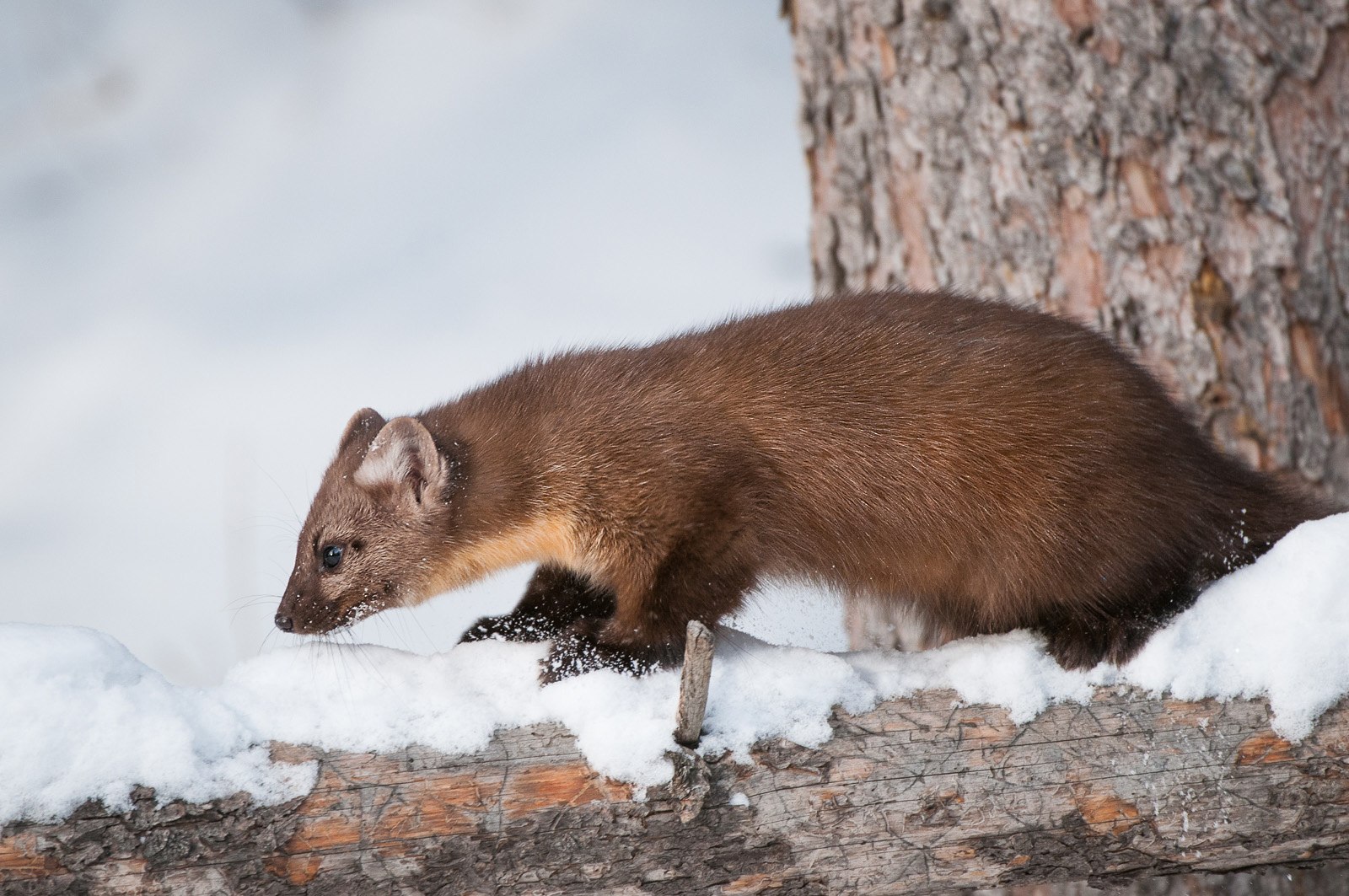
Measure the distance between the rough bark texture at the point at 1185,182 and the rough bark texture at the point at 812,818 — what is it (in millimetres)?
2023

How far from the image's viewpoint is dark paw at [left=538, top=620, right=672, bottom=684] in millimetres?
3355

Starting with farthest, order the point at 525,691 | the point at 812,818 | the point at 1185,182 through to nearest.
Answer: the point at 1185,182
the point at 525,691
the point at 812,818

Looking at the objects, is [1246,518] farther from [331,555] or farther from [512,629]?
[331,555]

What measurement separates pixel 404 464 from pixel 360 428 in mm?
395

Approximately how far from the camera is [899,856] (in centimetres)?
311

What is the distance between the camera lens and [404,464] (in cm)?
388

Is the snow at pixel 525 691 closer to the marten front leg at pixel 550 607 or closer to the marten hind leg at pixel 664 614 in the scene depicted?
the marten hind leg at pixel 664 614

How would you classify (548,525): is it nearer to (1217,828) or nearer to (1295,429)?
(1217,828)

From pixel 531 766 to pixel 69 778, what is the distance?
1.04 meters

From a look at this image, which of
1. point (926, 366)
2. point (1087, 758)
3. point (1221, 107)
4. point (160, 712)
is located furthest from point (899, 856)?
point (1221, 107)

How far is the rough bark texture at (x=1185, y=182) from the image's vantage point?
15.8 ft

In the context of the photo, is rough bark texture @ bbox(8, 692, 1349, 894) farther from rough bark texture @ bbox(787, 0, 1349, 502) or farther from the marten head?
rough bark texture @ bbox(787, 0, 1349, 502)

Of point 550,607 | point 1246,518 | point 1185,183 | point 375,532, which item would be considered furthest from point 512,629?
point 1185,183

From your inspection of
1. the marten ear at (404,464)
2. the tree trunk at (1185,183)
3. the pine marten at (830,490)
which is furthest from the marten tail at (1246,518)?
the marten ear at (404,464)
